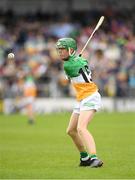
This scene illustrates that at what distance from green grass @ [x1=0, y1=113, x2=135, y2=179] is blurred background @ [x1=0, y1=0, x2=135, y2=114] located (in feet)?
13.5

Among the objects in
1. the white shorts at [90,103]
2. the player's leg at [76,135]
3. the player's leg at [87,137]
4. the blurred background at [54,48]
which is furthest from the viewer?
the blurred background at [54,48]

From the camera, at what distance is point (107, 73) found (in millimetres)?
38031

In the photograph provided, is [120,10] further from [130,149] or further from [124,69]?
[130,149]

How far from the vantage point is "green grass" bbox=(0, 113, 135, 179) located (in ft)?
43.6

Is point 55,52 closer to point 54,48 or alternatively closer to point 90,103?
point 54,48

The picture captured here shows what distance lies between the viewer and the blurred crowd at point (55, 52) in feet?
122

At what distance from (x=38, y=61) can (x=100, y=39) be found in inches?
135

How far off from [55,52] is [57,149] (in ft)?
69.6

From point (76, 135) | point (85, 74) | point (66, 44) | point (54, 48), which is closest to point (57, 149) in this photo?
point (76, 135)

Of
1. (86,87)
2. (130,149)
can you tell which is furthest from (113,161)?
(130,149)

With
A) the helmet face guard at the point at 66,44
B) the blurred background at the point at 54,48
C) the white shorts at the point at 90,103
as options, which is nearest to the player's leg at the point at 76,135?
the white shorts at the point at 90,103

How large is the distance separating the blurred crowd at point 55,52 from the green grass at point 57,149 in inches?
174

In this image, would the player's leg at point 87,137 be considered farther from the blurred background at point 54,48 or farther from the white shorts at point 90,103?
the blurred background at point 54,48

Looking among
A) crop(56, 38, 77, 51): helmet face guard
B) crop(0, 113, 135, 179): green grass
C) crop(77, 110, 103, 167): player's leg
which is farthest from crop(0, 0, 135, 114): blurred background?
crop(77, 110, 103, 167): player's leg
